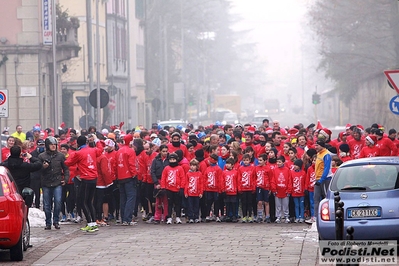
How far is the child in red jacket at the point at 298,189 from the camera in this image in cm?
2028

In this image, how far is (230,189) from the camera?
67.7ft

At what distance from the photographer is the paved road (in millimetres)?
14766

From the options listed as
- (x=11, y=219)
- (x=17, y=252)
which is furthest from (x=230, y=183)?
(x=11, y=219)

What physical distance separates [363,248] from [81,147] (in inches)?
304

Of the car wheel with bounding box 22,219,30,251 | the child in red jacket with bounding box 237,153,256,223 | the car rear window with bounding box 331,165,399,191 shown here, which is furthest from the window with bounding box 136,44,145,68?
the car rear window with bounding box 331,165,399,191

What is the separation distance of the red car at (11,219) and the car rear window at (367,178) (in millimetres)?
4458

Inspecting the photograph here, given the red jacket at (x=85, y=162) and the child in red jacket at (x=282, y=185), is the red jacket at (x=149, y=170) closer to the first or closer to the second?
the red jacket at (x=85, y=162)

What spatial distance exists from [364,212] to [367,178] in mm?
586

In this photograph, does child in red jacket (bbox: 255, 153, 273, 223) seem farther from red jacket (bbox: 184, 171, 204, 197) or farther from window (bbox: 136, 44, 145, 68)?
window (bbox: 136, 44, 145, 68)

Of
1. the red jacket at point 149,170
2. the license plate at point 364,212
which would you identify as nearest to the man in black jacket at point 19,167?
the red jacket at point 149,170

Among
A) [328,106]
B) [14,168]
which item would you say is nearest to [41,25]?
[14,168]

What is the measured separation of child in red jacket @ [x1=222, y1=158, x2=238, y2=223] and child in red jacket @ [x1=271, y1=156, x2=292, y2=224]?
0.81 metres

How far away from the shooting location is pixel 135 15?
75625 millimetres

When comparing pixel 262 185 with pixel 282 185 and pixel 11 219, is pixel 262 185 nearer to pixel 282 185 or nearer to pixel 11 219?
pixel 282 185
